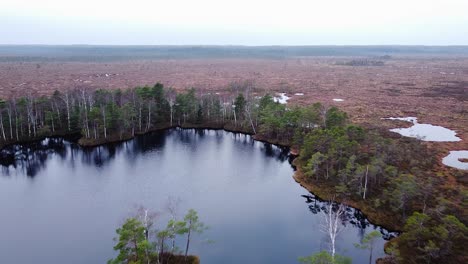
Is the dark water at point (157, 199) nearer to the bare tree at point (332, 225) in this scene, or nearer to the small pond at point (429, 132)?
the bare tree at point (332, 225)

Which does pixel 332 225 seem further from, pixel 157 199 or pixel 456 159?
pixel 456 159

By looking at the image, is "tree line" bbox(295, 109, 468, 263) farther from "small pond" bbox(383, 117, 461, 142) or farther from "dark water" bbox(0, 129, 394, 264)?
"small pond" bbox(383, 117, 461, 142)

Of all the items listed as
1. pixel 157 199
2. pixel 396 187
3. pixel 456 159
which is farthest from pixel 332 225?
pixel 456 159

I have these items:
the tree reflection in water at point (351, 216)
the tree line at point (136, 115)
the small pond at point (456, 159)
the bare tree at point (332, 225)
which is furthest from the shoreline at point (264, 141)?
the small pond at point (456, 159)

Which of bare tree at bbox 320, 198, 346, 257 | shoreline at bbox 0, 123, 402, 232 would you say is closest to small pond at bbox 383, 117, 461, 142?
shoreline at bbox 0, 123, 402, 232

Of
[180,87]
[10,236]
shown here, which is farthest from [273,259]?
[180,87]

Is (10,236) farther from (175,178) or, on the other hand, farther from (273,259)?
(273,259)
